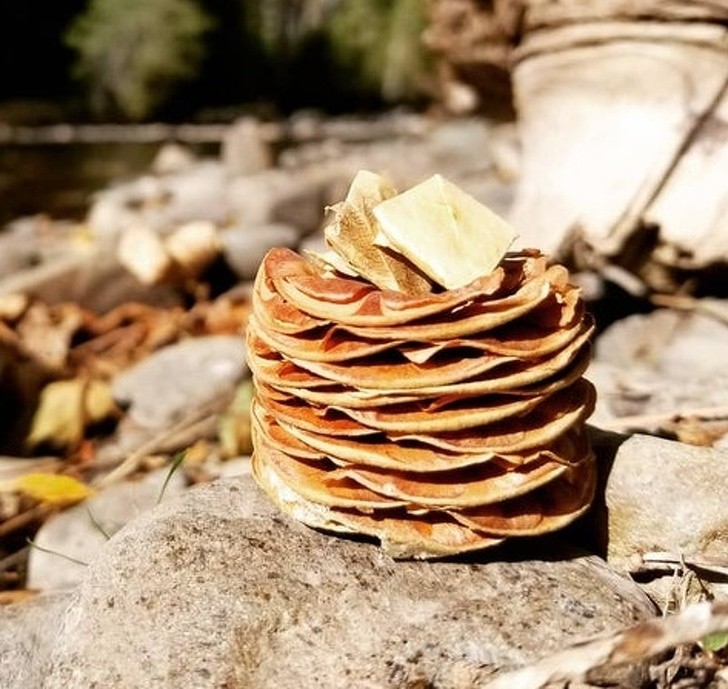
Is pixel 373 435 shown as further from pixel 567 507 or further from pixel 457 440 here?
pixel 567 507

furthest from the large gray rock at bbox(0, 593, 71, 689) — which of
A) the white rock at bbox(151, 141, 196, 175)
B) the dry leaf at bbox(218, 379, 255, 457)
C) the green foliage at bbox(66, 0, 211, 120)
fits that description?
the green foliage at bbox(66, 0, 211, 120)

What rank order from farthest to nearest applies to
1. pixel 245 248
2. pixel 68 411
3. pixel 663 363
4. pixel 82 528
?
pixel 245 248
pixel 68 411
pixel 663 363
pixel 82 528

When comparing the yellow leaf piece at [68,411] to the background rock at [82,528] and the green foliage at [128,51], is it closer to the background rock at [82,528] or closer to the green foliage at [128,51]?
the background rock at [82,528]

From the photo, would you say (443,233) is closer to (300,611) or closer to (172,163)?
(300,611)

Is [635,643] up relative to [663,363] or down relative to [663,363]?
up

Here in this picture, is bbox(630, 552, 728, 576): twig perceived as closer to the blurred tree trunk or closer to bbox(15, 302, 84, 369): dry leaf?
the blurred tree trunk

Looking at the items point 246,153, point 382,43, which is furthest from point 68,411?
point 382,43

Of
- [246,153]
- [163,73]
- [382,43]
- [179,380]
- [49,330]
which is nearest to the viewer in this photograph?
[179,380]
